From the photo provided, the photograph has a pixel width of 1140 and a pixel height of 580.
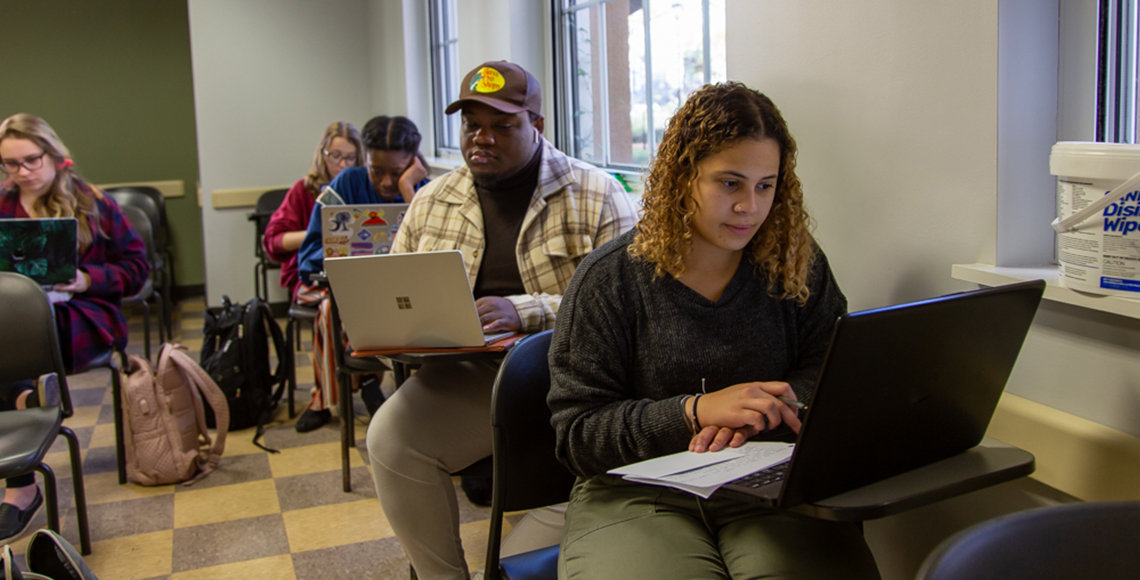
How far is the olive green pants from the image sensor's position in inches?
50.3

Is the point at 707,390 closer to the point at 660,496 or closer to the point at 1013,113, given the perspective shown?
the point at 660,496

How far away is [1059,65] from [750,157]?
19.2 inches

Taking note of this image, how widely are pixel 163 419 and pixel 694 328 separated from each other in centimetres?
223

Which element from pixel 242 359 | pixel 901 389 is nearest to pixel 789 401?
pixel 901 389

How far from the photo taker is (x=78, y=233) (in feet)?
10.2

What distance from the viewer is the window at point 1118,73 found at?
1.37m

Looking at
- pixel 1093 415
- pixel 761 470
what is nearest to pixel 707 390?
pixel 761 470

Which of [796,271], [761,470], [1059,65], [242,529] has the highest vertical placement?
[1059,65]

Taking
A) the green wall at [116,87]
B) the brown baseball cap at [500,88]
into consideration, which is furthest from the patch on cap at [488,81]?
the green wall at [116,87]

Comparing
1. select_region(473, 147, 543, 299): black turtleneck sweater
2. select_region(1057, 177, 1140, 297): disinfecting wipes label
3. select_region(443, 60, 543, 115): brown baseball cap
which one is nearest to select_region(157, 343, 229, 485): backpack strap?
select_region(473, 147, 543, 299): black turtleneck sweater

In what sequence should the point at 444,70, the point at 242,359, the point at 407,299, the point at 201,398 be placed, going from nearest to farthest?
the point at 407,299 → the point at 201,398 → the point at 242,359 → the point at 444,70

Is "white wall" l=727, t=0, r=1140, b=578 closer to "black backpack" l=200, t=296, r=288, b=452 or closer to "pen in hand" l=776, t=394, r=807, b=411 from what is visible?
"pen in hand" l=776, t=394, r=807, b=411

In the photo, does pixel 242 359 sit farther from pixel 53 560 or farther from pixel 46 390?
pixel 53 560

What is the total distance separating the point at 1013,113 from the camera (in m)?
1.41
